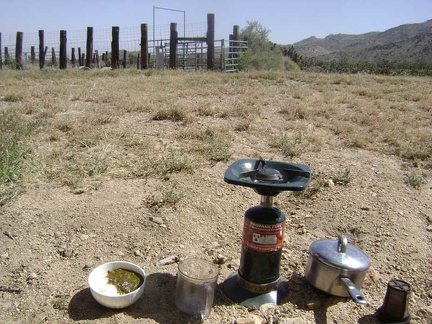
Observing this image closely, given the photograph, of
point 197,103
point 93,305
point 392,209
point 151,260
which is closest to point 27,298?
point 93,305

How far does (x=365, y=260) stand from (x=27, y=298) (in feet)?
5.59

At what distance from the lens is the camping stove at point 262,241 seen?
1.97 meters

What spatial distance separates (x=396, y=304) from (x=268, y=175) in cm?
86

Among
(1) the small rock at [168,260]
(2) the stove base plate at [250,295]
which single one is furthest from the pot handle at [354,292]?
(1) the small rock at [168,260]

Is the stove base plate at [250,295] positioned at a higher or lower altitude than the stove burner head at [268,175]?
lower

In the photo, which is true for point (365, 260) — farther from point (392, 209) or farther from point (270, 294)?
point (392, 209)

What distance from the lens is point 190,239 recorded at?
2492 millimetres

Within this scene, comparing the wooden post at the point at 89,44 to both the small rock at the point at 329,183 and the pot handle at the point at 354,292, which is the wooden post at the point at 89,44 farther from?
the pot handle at the point at 354,292

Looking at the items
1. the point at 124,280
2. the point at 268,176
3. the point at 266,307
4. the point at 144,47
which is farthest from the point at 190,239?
the point at 144,47

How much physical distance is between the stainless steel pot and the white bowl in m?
0.89

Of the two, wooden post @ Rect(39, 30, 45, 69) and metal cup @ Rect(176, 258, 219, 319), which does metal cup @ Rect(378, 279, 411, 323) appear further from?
wooden post @ Rect(39, 30, 45, 69)

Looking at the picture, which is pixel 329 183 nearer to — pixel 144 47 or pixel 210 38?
pixel 144 47

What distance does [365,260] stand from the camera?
6.77 ft

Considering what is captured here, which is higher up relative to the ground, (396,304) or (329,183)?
(329,183)
